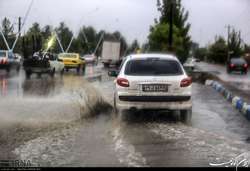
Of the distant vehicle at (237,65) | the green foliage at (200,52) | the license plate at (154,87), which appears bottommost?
the green foliage at (200,52)

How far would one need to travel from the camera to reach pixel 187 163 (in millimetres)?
7133

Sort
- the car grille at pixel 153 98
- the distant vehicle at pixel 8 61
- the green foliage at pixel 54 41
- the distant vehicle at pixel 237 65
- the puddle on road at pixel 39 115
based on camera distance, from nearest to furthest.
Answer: the puddle on road at pixel 39 115 → the car grille at pixel 153 98 → the distant vehicle at pixel 8 61 → the green foliage at pixel 54 41 → the distant vehicle at pixel 237 65

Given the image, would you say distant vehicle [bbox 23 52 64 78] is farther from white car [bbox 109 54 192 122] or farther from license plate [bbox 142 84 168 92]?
license plate [bbox 142 84 168 92]

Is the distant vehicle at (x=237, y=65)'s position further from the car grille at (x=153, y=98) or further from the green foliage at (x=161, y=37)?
the car grille at (x=153, y=98)

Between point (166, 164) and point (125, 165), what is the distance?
0.55m

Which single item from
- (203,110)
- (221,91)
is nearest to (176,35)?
(221,91)

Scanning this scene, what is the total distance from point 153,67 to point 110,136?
2.88 m

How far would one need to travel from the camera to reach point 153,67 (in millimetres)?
11883

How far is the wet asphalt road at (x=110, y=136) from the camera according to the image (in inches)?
295

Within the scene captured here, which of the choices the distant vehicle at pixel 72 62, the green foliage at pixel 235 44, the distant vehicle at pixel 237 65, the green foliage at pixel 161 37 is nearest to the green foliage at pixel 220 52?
the green foliage at pixel 235 44

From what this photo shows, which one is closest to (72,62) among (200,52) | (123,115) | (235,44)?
(123,115)

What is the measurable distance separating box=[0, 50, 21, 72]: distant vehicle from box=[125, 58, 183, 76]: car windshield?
27323 mm

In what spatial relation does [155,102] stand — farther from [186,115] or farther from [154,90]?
[186,115]

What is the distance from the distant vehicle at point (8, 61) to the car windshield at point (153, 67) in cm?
2732
